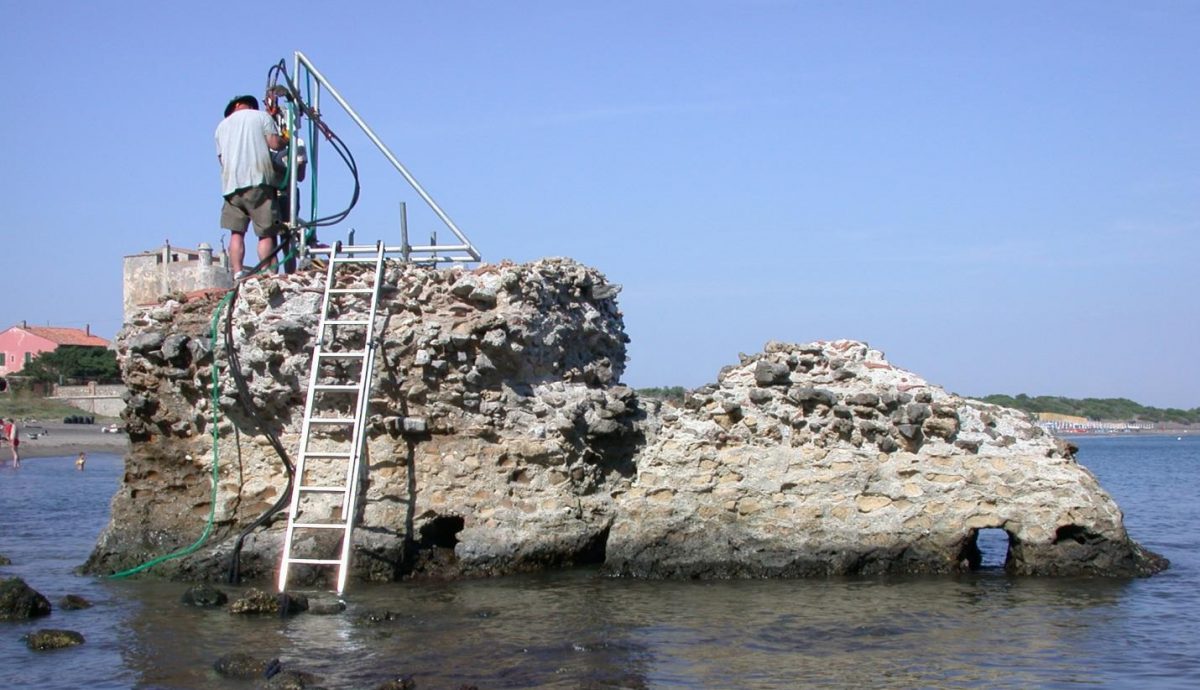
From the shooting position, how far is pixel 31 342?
78.7 meters

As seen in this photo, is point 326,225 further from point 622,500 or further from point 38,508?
point 38,508

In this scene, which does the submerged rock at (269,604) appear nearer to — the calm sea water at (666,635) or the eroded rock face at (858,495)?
the calm sea water at (666,635)

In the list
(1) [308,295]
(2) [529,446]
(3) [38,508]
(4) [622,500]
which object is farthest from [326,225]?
(3) [38,508]

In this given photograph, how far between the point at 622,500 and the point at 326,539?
2.84 metres

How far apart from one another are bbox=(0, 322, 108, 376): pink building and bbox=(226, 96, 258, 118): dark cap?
229 ft

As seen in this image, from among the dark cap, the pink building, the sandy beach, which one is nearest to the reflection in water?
the dark cap

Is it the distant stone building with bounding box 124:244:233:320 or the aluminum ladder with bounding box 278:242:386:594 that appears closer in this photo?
the aluminum ladder with bounding box 278:242:386:594

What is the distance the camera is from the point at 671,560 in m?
11.6

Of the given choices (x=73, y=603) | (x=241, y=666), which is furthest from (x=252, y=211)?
(x=241, y=666)

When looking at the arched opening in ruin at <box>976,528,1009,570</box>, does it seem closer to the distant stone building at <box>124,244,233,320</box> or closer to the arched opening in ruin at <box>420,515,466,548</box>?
the arched opening in ruin at <box>420,515,466,548</box>

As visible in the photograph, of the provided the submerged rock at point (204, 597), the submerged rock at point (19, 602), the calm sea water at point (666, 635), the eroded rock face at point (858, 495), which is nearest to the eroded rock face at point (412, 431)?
the calm sea water at point (666, 635)

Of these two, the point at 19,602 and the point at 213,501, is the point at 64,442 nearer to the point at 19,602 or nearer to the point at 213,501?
the point at 213,501

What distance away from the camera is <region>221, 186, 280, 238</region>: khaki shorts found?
1244 cm

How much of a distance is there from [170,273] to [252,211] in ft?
5.37
